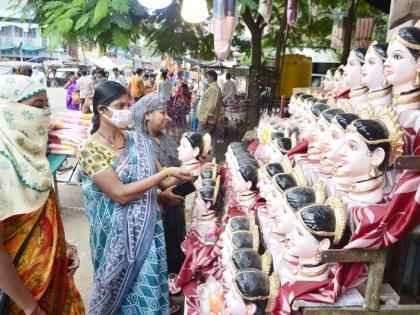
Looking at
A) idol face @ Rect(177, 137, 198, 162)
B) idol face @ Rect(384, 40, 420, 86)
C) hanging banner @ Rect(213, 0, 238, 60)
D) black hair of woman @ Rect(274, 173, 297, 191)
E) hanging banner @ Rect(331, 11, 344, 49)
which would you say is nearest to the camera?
Answer: idol face @ Rect(384, 40, 420, 86)

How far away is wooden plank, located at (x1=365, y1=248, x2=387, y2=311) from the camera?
1276 millimetres

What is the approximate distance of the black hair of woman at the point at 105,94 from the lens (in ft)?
6.23

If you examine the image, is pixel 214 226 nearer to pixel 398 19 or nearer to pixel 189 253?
pixel 189 253

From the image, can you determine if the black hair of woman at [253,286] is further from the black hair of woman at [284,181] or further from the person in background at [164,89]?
the person in background at [164,89]

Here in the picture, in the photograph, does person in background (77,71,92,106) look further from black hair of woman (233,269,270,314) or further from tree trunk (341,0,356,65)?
black hair of woman (233,269,270,314)

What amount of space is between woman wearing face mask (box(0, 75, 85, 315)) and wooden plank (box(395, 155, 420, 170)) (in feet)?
3.76

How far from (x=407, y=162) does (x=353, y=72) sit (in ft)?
2.83

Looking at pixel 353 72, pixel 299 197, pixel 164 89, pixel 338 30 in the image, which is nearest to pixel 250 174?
pixel 299 197

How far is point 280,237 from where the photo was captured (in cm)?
165

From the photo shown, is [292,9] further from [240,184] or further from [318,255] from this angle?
[318,255]

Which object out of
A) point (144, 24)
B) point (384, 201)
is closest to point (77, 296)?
point (384, 201)

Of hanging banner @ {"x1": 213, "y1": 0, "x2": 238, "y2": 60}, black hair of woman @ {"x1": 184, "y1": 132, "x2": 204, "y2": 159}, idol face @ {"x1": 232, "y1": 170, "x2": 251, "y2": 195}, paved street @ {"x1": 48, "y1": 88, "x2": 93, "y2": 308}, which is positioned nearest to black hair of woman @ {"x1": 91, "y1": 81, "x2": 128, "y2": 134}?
black hair of woman @ {"x1": 184, "y1": 132, "x2": 204, "y2": 159}

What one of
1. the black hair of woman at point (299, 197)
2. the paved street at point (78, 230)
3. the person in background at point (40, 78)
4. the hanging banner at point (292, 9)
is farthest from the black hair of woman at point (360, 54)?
the hanging banner at point (292, 9)

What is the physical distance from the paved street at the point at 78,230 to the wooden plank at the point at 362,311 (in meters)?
2.19
